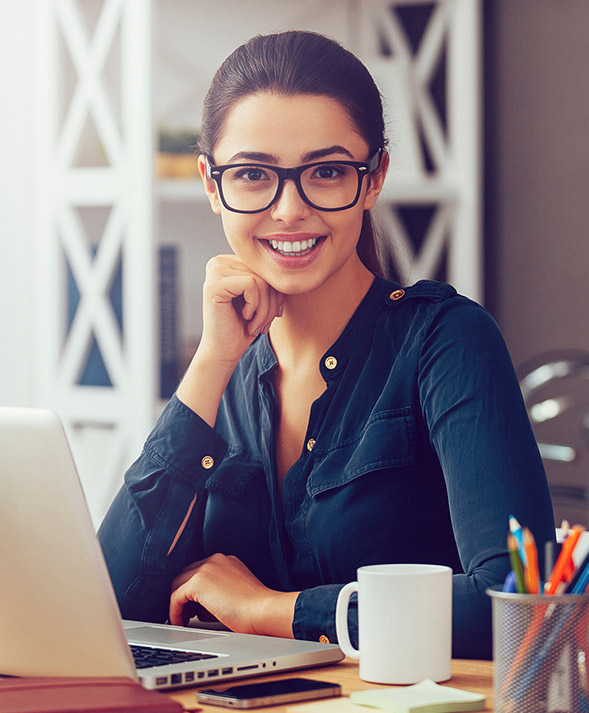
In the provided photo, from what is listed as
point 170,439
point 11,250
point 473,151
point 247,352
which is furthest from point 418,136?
point 170,439

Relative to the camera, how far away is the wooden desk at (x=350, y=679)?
997mm

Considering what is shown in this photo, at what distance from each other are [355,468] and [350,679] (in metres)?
0.40

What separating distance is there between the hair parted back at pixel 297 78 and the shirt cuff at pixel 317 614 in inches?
24.5

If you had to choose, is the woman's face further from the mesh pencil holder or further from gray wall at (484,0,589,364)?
gray wall at (484,0,589,364)

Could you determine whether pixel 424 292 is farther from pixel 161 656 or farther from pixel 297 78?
pixel 161 656

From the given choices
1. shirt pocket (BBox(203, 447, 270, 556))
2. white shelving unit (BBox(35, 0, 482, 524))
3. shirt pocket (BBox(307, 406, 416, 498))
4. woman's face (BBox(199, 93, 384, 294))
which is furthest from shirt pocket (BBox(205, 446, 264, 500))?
white shelving unit (BBox(35, 0, 482, 524))

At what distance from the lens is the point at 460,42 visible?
10.3 ft

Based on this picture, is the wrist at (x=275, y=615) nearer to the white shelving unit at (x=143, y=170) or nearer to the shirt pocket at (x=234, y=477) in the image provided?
the shirt pocket at (x=234, y=477)

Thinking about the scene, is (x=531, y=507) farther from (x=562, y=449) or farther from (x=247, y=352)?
(x=562, y=449)

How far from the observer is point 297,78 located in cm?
153

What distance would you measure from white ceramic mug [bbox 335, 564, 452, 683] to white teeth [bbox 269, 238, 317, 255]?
1.93ft

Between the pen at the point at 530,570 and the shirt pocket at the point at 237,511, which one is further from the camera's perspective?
the shirt pocket at the point at 237,511

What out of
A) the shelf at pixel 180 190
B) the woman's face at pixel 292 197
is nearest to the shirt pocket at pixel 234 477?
the woman's face at pixel 292 197

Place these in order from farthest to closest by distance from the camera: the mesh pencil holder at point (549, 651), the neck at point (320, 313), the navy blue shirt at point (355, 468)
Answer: the neck at point (320, 313) → the navy blue shirt at point (355, 468) → the mesh pencil holder at point (549, 651)
